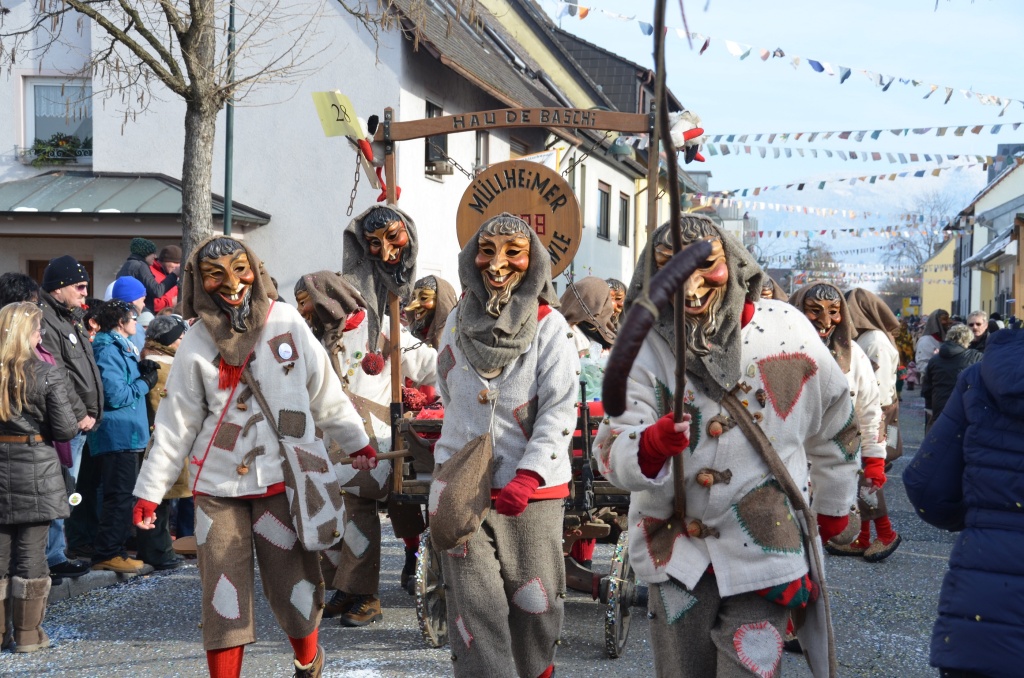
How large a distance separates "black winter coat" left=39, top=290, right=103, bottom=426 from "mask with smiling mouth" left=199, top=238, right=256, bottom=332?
234 centimetres

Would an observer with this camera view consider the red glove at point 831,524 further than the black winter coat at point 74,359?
No

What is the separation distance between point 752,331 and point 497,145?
60.4ft

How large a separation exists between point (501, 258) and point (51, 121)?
1641cm

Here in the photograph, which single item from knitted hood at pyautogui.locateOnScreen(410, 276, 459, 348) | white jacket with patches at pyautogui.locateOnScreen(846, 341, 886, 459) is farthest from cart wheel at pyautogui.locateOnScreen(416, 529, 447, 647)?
white jacket with patches at pyautogui.locateOnScreen(846, 341, 886, 459)

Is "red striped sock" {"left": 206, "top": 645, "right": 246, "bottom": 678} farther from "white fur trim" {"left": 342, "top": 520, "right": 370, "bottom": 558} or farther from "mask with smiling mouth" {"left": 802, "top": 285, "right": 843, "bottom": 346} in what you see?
"mask with smiling mouth" {"left": 802, "top": 285, "right": 843, "bottom": 346}

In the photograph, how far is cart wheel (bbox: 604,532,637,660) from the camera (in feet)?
18.9

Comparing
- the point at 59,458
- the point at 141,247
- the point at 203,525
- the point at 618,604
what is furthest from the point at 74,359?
the point at 141,247

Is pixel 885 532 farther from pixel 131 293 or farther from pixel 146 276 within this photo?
pixel 146 276

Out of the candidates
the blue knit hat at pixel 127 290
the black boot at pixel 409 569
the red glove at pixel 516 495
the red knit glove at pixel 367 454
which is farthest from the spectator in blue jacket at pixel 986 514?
the blue knit hat at pixel 127 290

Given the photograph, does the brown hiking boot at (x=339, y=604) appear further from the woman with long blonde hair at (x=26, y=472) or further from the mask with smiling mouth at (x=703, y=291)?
the mask with smiling mouth at (x=703, y=291)

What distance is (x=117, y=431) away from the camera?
301 inches

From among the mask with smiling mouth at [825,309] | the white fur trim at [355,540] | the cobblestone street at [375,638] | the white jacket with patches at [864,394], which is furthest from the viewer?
the mask with smiling mouth at [825,309]

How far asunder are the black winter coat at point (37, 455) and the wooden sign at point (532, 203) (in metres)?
2.44

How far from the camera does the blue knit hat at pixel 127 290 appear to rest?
8.75m
